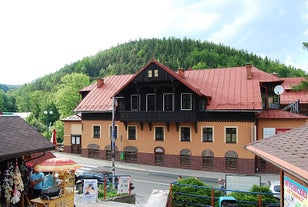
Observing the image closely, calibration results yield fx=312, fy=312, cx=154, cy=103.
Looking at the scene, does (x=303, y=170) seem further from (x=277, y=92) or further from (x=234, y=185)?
(x=277, y=92)

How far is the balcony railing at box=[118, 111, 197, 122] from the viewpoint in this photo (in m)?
28.7

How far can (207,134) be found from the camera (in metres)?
28.9

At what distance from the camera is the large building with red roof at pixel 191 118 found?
27672 mm

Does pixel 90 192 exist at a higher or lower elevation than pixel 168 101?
lower

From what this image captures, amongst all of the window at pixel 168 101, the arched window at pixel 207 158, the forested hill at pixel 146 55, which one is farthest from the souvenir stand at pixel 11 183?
the forested hill at pixel 146 55

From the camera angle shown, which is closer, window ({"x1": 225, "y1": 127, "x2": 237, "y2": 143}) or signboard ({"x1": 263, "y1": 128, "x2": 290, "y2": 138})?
window ({"x1": 225, "y1": 127, "x2": 237, "y2": 143})

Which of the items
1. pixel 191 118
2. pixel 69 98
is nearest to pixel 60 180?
pixel 191 118

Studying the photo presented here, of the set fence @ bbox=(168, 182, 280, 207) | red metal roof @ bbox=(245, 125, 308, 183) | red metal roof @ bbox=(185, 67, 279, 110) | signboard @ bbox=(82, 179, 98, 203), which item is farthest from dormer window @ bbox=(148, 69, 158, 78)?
red metal roof @ bbox=(245, 125, 308, 183)

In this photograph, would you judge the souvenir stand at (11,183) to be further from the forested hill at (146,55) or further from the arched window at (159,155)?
the forested hill at (146,55)

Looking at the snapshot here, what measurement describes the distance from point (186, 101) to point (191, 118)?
189cm

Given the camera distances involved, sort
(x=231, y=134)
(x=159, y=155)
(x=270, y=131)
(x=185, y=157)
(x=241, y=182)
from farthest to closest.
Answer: (x=159, y=155)
(x=185, y=157)
(x=270, y=131)
(x=231, y=134)
(x=241, y=182)

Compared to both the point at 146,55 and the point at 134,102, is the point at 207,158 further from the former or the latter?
the point at 146,55

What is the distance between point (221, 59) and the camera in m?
115

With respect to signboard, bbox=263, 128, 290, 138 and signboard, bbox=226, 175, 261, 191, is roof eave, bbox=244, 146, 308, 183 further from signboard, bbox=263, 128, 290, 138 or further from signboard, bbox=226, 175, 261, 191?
signboard, bbox=263, 128, 290, 138
